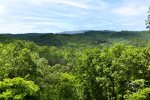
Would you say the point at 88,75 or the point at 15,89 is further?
the point at 88,75

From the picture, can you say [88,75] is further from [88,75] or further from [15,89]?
[15,89]

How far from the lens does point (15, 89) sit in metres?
55.2

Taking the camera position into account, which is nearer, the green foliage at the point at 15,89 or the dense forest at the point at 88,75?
the green foliage at the point at 15,89

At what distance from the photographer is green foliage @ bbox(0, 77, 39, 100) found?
54031 mm

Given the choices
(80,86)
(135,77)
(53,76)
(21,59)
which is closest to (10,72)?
(21,59)

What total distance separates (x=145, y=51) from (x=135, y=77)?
500cm

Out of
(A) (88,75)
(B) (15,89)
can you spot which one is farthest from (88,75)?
(B) (15,89)

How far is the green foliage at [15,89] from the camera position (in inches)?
2127

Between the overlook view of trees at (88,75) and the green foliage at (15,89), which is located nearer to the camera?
the green foliage at (15,89)

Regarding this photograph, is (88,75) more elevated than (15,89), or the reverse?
(15,89)

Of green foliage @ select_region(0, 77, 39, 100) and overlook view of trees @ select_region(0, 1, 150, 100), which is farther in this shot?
overlook view of trees @ select_region(0, 1, 150, 100)

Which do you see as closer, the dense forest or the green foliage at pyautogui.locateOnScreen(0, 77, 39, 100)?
the green foliage at pyautogui.locateOnScreen(0, 77, 39, 100)

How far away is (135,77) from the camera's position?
61281 mm

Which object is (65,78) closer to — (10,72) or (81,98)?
(81,98)
